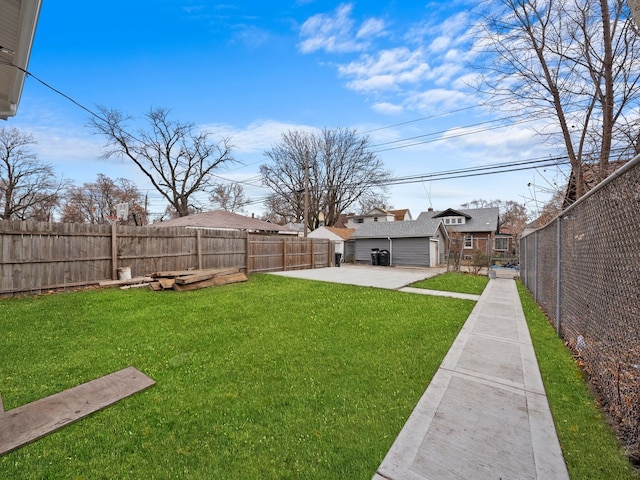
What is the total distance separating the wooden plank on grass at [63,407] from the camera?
74.5 inches

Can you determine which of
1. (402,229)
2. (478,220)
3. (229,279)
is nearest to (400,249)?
(402,229)

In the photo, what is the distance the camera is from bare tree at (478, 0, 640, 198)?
6.11 meters

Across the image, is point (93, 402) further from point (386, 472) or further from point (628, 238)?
point (628, 238)

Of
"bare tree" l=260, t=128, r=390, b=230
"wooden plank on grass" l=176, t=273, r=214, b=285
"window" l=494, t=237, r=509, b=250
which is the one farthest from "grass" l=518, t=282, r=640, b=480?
"window" l=494, t=237, r=509, b=250

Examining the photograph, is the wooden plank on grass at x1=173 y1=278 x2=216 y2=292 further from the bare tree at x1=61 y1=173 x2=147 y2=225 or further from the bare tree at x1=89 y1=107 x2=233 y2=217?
the bare tree at x1=61 y1=173 x2=147 y2=225

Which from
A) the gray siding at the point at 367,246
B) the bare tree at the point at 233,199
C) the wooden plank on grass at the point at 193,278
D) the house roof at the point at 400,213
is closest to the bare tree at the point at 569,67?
the wooden plank on grass at the point at 193,278

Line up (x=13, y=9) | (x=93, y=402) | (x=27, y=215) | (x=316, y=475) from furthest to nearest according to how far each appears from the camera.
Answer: (x=27, y=215)
(x=13, y=9)
(x=93, y=402)
(x=316, y=475)

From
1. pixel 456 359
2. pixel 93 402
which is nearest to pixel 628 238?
pixel 456 359

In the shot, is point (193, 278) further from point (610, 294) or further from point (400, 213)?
point (400, 213)

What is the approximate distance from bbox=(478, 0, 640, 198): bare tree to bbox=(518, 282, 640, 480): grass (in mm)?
5470

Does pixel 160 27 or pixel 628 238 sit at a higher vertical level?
pixel 160 27

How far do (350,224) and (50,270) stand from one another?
36.9 meters

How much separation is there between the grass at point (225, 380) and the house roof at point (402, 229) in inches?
577

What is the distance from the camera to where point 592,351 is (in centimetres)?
279
